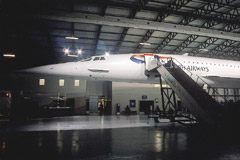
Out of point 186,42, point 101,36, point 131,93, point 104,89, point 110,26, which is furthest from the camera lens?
point 104,89

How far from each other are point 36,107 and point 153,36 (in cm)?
1975

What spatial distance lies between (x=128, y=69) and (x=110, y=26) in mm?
12408

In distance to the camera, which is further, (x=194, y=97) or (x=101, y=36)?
(x=101, y=36)

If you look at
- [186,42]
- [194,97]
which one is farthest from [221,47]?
[194,97]

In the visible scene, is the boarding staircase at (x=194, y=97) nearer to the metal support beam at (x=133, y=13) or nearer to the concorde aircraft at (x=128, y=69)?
the concorde aircraft at (x=128, y=69)

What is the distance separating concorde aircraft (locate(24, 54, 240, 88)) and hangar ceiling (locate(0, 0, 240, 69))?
5.54 meters

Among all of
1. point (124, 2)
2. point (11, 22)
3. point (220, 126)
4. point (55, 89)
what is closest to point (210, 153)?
point (220, 126)

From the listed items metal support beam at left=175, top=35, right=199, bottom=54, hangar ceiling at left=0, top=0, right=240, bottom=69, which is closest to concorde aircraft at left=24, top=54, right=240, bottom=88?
hangar ceiling at left=0, top=0, right=240, bottom=69

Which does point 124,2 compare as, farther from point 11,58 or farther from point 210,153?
point 11,58

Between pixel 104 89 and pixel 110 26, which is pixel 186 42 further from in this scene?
pixel 104 89

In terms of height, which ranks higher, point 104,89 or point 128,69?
point 128,69

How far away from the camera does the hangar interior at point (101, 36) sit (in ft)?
58.2

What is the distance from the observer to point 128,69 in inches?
507

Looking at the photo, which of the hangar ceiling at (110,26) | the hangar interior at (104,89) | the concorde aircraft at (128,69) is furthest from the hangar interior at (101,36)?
the concorde aircraft at (128,69)
